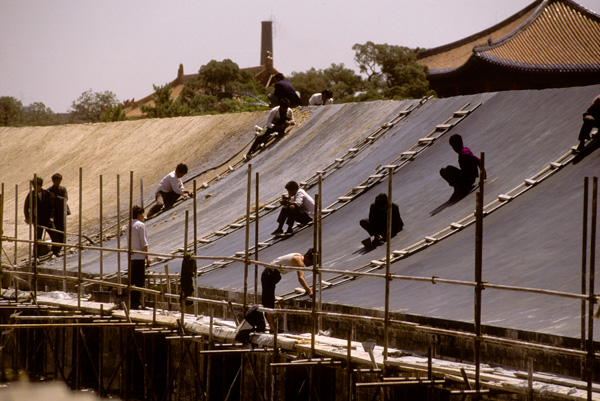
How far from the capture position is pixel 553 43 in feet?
109

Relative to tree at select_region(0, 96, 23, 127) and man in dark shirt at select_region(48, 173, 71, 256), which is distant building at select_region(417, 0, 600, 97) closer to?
man in dark shirt at select_region(48, 173, 71, 256)

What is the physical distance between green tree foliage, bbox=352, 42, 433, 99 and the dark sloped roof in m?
8.39

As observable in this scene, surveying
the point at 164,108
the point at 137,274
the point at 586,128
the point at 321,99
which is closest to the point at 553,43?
the point at 321,99

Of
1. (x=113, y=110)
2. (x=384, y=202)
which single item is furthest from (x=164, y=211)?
(x=113, y=110)

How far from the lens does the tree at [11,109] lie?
66.1 m

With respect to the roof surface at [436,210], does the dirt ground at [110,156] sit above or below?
above

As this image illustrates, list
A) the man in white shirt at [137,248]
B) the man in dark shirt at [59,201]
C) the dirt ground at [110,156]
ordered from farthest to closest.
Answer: the dirt ground at [110,156] → the man in dark shirt at [59,201] → the man in white shirt at [137,248]

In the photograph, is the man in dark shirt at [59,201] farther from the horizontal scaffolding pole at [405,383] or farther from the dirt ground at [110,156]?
the horizontal scaffolding pole at [405,383]

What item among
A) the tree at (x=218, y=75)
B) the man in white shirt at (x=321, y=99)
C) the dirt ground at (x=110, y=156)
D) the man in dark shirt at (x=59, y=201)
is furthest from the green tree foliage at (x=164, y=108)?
the man in dark shirt at (x=59, y=201)

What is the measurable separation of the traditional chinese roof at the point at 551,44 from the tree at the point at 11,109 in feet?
124

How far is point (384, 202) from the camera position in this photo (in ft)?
53.7

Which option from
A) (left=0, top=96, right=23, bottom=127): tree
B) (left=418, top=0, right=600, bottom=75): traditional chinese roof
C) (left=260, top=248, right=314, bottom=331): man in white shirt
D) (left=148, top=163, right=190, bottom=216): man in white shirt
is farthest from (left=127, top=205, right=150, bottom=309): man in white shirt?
(left=0, top=96, right=23, bottom=127): tree

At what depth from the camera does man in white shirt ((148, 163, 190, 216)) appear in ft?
82.1

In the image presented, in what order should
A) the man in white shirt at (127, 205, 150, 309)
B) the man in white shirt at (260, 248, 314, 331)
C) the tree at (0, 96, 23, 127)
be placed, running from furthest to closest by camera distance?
1. the tree at (0, 96, 23, 127)
2. the man in white shirt at (127, 205, 150, 309)
3. the man in white shirt at (260, 248, 314, 331)
